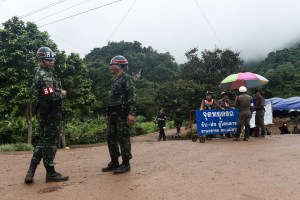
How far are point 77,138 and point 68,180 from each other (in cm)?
1891

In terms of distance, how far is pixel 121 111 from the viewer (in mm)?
5859

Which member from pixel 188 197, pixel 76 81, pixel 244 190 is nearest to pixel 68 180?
pixel 188 197

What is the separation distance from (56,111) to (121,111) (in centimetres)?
103

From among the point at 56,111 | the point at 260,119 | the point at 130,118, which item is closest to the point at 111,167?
the point at 130,118

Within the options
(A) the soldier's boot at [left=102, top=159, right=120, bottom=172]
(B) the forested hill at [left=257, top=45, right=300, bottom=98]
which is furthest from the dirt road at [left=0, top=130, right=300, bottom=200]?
(B) the forested hill at [left=257, top=45, right=300, bottom=98]

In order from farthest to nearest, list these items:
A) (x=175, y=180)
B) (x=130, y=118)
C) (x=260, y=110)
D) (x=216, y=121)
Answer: (x=260, y=110) → (x=216, y=121) → (x=130, y=118) → (x=175, y=180)

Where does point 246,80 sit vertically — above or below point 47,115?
above

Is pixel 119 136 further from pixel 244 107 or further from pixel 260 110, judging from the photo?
pixel 260 110

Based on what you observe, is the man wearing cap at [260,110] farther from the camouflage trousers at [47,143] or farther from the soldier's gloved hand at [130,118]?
the camouflage trousers at [47,143]

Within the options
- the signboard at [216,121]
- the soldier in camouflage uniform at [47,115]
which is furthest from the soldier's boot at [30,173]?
the signboard at [216,121]

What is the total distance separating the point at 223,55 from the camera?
121 feet

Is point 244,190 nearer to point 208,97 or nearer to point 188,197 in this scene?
point 188,197

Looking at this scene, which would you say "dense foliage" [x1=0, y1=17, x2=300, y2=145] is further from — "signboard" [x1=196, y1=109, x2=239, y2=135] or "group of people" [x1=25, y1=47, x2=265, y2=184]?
"group of people" [x1=25, y1=47, x2=265, y2=184]

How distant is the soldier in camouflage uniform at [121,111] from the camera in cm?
580
